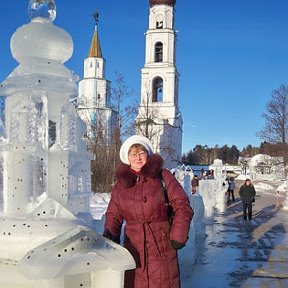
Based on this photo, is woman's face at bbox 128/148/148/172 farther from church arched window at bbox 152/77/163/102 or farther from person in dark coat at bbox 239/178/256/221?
church arched window at bbox 152/77/163/102

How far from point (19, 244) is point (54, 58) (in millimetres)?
1383

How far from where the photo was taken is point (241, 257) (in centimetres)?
760

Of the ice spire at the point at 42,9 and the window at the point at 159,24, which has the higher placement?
the window at the point at 159,24

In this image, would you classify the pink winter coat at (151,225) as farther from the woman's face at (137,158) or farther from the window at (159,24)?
the window at (159,24)

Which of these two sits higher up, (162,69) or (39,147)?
(162,69)

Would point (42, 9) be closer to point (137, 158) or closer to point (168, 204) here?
point (137, 158)

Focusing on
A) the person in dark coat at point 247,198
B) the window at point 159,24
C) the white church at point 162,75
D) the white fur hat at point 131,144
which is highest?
the window at point 159,24

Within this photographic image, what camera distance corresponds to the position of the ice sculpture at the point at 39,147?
2.73 meters

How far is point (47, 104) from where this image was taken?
3.26m

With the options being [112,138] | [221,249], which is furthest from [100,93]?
[221,249]

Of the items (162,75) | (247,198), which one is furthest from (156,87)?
(247,198)

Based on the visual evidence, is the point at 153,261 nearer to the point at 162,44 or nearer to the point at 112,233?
the point at 112,233

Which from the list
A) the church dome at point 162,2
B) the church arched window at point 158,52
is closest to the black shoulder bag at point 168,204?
the church arched window at point 158,52

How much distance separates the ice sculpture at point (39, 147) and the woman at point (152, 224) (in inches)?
14.4
